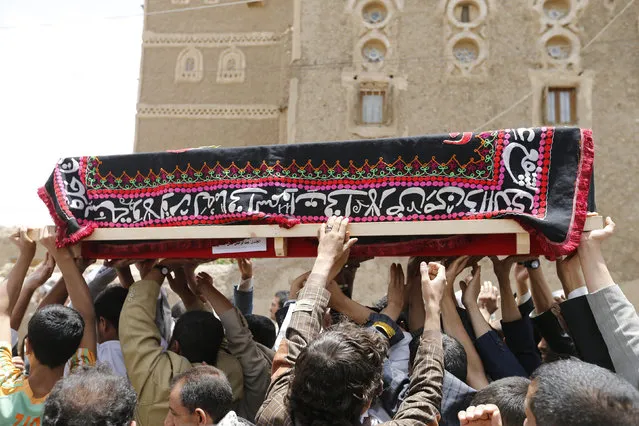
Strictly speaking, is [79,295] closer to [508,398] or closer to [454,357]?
[454,357]

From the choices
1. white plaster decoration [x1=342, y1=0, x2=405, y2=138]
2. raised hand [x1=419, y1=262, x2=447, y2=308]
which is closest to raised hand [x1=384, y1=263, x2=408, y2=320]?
raised hand [x1=419, y1=262, x2=447, y2=308]

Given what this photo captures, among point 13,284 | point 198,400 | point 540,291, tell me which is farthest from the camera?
point 540,291

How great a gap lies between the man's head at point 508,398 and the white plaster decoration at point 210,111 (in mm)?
19170

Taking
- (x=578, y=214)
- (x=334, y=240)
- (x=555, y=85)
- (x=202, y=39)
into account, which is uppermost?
(x=202, y=39)

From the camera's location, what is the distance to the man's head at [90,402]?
212 centimetres

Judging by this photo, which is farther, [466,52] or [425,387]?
[466,52]

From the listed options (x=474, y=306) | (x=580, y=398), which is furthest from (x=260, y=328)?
(x=580, y=398)

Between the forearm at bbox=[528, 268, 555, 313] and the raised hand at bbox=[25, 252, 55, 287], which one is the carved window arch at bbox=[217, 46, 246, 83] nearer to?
the raised hand at bbox=[25, 252, 55, 287]

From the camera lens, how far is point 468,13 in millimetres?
16859

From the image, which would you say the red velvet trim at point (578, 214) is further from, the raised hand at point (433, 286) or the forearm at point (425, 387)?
the forearm at point (425, 387)

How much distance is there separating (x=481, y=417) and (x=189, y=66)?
2117cm

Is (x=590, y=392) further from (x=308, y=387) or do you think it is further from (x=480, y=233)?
(x=480, y=233)

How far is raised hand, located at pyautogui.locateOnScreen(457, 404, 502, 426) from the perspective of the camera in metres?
2.14

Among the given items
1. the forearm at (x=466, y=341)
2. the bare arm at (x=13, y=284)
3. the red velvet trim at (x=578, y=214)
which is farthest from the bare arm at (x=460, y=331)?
the bare arm at (x=13, y=284)
